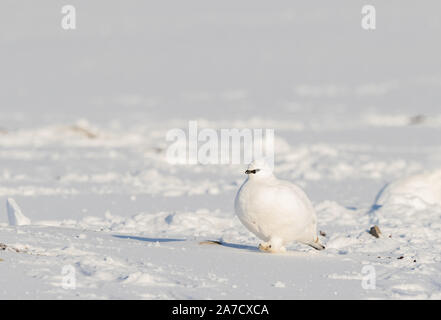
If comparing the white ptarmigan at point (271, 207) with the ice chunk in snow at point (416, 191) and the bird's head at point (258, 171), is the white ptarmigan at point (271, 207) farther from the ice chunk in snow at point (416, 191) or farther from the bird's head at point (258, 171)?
the ice chunk in snow at point (416, 191)

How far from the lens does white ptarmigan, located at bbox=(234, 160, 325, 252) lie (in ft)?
24.5

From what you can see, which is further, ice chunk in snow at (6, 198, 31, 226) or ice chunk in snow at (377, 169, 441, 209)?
ice chunk in snow at (377, 169, 441, 209)

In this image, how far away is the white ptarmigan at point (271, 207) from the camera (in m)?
7.48

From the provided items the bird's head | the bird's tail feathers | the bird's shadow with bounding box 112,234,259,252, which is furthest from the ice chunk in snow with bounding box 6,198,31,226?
the bird's tail feathers

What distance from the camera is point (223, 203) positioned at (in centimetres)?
1211

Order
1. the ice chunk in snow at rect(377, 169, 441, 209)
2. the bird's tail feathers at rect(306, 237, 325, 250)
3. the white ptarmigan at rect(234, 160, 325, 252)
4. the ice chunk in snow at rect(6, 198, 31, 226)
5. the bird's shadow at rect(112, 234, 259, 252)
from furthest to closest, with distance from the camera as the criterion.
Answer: the ice chunk in snow at rect(377, 169, 441, 209)
the ice chunk in snow at rect(6, 198, 31, 226)
the bird's shadow at rect(112, 234, 259, 252)
the bird's tail feathers at rect(306, 237, 325, 250)
the white ptarmigan at rect(234, 160, 325, 252)

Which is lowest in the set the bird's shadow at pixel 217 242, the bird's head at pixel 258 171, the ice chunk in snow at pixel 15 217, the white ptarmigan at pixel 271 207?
the bird's shadow at pixel 217 242

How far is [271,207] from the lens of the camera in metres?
Result: 7.48

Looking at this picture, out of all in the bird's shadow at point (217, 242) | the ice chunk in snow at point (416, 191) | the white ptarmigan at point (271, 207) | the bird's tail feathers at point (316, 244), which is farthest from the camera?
the ice chunk in snow at point (416, 191)

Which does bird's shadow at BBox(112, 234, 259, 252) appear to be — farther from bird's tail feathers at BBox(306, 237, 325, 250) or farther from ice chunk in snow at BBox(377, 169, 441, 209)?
ice chunk in snow at BBox(377, 169, 441, 209)

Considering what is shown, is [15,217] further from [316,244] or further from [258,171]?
[316,244]

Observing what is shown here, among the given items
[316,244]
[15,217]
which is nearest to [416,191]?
[316,244]

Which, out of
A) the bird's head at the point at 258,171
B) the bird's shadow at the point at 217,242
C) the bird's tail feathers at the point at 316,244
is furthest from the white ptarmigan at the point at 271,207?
the bird's shadow at the point at 217,242
